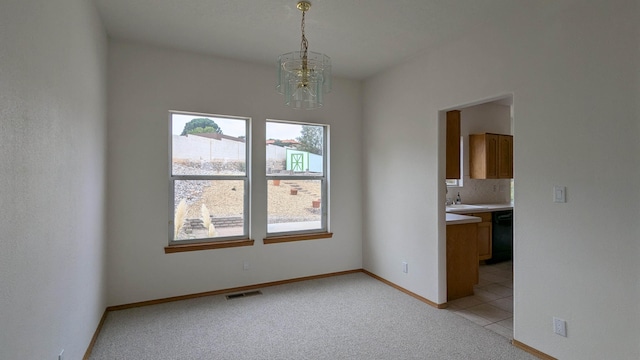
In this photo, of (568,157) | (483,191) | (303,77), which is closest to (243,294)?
(303,77)

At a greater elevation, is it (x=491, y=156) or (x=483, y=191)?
(x=491, y=156)

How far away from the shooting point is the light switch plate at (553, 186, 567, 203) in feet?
8.17

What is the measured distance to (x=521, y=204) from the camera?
2.78 meters

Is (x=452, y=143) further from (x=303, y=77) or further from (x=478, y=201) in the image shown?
(x=478, y=201)

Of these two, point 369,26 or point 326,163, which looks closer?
point 369,26

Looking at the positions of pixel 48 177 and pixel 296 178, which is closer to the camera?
pixel 48 177

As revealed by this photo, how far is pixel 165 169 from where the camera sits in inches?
146

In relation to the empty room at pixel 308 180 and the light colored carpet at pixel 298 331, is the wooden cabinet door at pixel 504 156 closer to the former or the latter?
the empty room at pixel 308 180

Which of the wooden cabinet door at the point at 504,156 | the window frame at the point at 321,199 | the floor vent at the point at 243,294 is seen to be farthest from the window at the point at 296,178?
the wooden cabinet door at the point at 504,156

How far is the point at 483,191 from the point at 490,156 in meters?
0.78

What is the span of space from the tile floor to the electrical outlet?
47 cm

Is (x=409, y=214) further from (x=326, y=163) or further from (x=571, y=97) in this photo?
(x=571, y=97)

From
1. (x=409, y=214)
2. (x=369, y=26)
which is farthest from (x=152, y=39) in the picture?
(x=409, y=214)

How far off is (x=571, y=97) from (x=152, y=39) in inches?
148
